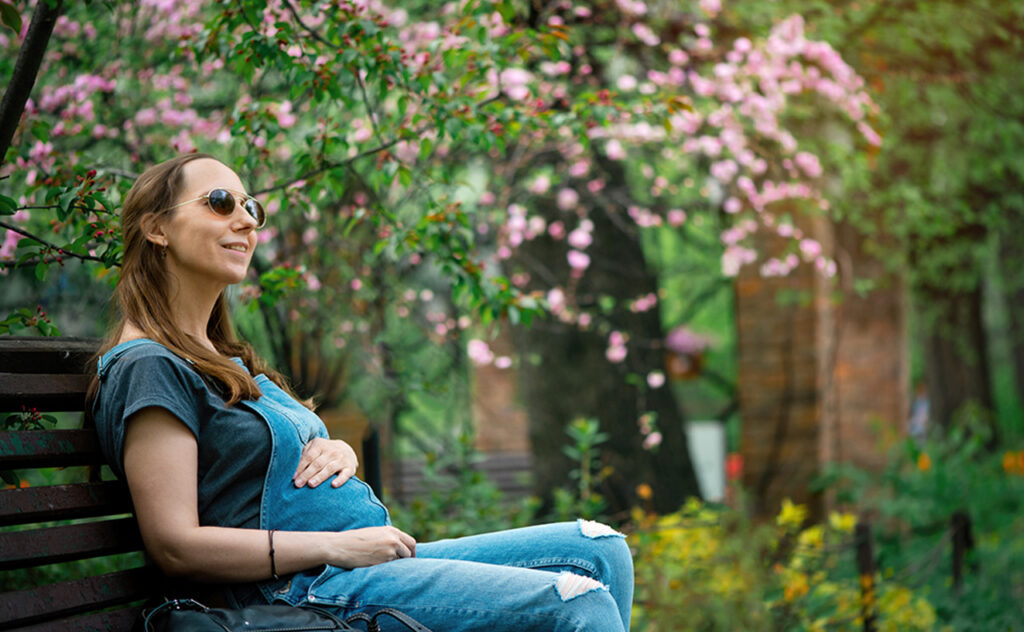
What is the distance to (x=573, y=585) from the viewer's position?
→ 2039 mm

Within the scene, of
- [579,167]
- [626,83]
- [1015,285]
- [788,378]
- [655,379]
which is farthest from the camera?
[1015,285]

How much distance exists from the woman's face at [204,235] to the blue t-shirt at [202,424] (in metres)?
0.25

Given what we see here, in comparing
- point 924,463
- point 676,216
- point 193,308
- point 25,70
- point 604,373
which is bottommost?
point 924,463

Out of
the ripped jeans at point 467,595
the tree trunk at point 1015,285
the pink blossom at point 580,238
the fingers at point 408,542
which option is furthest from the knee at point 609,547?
the tree trunk at point 1015,285

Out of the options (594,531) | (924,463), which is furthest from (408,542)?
(924,463)

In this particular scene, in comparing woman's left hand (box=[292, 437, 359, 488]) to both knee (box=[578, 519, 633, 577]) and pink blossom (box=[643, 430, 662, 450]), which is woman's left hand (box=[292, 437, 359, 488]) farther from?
pink blossom (box=[643, 430, 662, 450])

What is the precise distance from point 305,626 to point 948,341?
13.7m

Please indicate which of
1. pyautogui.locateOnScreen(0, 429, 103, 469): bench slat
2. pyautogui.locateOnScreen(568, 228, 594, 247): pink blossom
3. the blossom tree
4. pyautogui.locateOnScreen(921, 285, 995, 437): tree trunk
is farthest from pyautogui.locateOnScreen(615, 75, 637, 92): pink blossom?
pyautogui.locateOnScreen(921, 285, 995, 437): tree trunk

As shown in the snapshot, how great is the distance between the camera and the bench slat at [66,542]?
6.40 feet

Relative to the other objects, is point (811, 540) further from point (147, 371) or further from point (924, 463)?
point (924, 463)

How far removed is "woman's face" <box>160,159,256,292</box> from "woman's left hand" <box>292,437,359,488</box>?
1.43ft

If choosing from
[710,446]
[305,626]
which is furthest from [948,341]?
[305,626]

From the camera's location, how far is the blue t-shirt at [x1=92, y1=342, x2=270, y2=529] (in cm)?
202

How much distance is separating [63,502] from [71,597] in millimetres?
195
